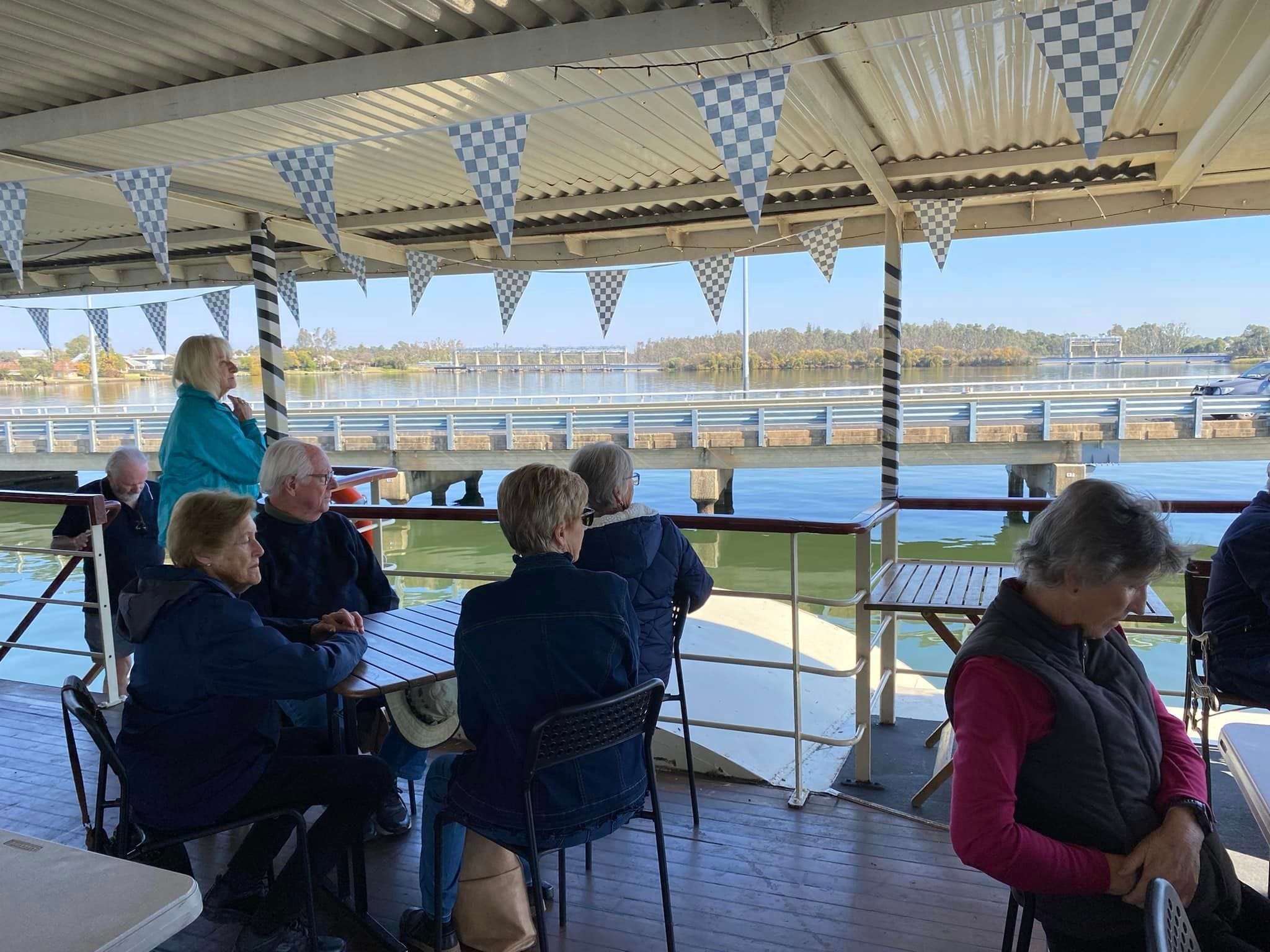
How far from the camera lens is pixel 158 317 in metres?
10.4

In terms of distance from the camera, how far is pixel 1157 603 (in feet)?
8.73

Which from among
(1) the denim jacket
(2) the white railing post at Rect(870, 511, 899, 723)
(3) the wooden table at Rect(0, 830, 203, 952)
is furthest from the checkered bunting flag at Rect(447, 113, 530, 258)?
(3) the wooden table at Rect(0, 830, 203, 952)

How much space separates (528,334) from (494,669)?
4036 centimetres

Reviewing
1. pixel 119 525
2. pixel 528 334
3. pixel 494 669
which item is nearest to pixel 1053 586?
pixel 494 669

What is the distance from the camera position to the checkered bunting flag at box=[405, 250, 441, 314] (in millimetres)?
7305

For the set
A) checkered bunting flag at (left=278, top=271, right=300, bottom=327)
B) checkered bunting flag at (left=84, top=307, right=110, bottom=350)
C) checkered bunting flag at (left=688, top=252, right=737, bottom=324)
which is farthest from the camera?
checkered bunting flag at (left=84, top=307, right=110, bottom=350)

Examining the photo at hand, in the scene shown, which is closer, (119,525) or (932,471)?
(119,525)

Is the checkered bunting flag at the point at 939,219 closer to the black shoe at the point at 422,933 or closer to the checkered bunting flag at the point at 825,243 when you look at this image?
the checkered bunting flag at the point at 825,243

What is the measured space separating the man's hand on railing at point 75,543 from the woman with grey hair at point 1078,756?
3849mm

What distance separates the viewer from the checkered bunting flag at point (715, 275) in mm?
6562

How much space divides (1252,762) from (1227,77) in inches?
137

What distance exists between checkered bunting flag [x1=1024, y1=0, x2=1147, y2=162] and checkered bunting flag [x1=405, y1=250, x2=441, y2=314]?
5.70m

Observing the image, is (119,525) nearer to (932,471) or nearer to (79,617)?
(79,617)

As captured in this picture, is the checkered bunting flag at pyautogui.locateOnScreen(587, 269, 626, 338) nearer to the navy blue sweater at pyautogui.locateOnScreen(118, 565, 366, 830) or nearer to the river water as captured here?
the river water
